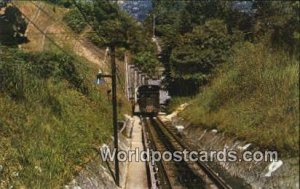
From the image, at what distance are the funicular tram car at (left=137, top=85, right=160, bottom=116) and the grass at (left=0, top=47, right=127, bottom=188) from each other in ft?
120

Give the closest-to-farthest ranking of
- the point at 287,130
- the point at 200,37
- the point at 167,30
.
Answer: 1. the point at 287,130
2. the point at 200,37
3. the point at 167,30

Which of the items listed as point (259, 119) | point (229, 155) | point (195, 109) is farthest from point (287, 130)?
point (195, 109)

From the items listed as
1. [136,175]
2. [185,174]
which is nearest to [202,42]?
[136,175]

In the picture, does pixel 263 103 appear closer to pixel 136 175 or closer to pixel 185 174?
pixel 185 174

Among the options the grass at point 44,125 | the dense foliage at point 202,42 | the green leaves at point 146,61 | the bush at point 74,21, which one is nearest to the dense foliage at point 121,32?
the green leaves at point 146,61

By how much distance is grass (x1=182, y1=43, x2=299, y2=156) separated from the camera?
11.9 m

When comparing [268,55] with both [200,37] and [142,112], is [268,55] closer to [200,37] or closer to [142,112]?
[200,37]

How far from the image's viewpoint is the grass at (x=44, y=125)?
15758 millimetres

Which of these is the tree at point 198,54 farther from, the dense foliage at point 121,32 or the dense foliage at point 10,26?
the dense foliage at point 121,32

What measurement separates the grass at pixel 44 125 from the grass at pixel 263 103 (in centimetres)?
626

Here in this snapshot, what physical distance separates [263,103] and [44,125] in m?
7.78

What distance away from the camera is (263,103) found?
17.4 m

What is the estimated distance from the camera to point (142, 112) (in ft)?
223

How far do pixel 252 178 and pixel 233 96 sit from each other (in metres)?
6.97
